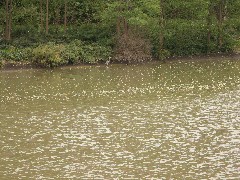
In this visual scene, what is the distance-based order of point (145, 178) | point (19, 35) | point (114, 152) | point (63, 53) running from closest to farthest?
point (145, 178) < point (114, 152) < point (63, 53) < point (19, 35)

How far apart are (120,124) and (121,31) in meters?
21.8

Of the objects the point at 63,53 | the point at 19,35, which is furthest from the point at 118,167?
the point at 19,35

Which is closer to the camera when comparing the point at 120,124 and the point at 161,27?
the point at 120,124

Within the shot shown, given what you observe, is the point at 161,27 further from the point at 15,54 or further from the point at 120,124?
the point at 120,124

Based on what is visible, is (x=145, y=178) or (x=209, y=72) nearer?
(x=145, y=178)

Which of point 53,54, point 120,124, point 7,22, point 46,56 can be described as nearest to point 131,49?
point 53,54

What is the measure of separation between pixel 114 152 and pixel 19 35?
2747 cm

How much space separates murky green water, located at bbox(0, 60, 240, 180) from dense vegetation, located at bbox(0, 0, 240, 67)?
130 inches

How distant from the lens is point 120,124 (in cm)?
2647

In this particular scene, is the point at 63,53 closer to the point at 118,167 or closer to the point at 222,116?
the point at 222,116

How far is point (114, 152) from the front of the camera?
73.2 feet

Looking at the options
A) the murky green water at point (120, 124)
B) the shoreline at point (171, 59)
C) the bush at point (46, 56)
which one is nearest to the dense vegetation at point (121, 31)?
the bush at point (46, 56)

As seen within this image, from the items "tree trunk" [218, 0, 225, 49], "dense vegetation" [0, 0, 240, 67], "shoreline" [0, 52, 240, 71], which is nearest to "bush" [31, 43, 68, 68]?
"dense vegetation" [0, 0, 240, 67]

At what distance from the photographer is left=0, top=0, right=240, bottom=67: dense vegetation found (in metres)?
43.5
